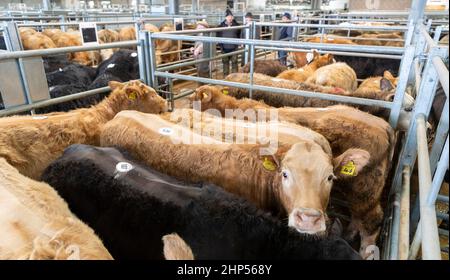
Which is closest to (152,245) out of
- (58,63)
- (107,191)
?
(107,191)

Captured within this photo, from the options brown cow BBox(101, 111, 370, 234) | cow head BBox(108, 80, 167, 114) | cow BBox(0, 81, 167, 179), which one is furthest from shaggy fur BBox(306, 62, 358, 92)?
cow BBox(0, 81, 167, 179)

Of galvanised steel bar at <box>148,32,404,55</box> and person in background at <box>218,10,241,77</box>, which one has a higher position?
galvanised steel bar at <box>148,32,404,55</box>

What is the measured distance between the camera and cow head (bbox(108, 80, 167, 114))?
3.41 metres

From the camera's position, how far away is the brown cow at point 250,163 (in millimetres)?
1895

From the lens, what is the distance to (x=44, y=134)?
2.60 meters

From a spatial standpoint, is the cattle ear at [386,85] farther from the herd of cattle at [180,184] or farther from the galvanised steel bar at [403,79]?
the galvanised steel bar at [403,79]

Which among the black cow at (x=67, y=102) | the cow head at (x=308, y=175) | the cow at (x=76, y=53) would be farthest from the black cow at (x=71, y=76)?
the cow head at (x=308, y=175)

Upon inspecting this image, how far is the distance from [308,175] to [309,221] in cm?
36

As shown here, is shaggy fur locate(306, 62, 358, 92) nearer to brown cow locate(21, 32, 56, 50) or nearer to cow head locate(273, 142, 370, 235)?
cow head locate(273, 142, 370, 235)

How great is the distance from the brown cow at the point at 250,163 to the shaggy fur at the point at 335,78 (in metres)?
2.46

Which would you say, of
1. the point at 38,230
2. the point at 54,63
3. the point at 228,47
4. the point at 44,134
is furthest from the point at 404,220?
the point at 54,63

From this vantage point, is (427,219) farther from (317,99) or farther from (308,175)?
(317,99)

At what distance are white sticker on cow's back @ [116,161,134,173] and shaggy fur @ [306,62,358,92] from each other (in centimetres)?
352

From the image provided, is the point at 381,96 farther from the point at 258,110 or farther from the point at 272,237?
the point at 272,237
